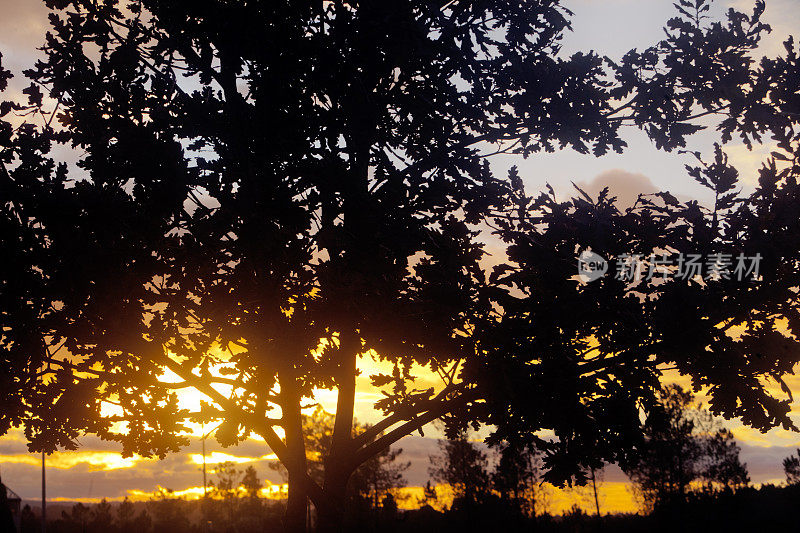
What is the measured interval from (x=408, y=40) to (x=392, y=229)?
3.45m

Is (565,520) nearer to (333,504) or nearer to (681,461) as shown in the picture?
(681,461)

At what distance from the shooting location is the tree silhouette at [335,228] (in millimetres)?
9352

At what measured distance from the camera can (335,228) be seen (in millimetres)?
9156

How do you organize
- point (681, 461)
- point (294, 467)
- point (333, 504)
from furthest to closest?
point (681, 461) → point (294, 467) → point (333, 504)

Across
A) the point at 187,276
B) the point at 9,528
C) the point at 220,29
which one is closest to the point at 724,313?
the point at 187,276

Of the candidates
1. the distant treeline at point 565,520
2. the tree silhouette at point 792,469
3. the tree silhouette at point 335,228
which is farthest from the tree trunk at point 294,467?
the tree silhouette at point 792,469

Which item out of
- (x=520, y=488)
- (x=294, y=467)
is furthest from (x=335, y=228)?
(x=520, y=488)

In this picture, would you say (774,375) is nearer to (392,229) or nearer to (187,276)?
(392,229)

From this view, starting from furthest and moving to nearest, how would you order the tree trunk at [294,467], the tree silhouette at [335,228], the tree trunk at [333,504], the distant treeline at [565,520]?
the distant treeline at [565,520] → the tree trunk at [294,467] → the tree trunk at [333,504] → the tree silhouette at [335,228]

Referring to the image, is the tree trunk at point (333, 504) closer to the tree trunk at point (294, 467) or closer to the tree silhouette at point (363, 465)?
the tree trunk at point (294, 467)

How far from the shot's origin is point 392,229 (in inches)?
376

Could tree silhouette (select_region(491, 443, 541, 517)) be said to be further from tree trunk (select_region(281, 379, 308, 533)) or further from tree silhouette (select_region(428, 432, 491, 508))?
tree trunk (select_region(281, 379, 308, 533))

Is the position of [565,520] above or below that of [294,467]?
below

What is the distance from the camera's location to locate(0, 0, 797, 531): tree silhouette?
9.35 metres
